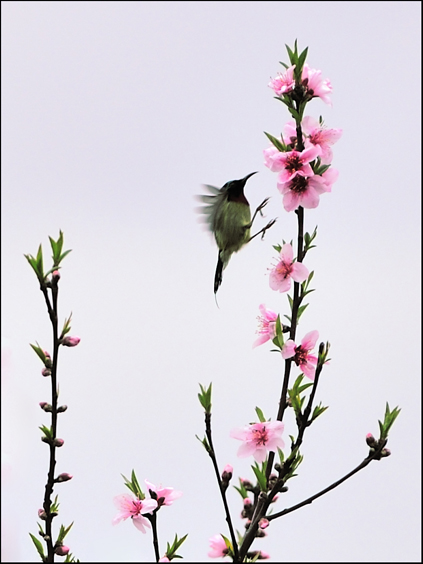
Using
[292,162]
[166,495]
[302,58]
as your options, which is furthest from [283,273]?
[166,495]

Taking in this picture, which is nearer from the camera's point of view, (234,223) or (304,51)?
(304,51)

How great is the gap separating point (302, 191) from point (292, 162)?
5.2 inches

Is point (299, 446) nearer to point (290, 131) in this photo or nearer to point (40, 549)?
point (40, 549)

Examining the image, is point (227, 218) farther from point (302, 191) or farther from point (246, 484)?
point (246, 484)

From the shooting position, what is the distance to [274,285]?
9.17 feet

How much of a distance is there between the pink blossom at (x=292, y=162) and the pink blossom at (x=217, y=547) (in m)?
1.60

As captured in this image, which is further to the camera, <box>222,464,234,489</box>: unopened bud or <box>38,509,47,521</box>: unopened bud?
<box>222,464,234,489</box>: unopened bud

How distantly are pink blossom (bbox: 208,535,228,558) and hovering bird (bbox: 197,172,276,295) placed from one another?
65.6 inches

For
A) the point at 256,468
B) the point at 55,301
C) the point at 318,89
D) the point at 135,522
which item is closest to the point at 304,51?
the point at 318,89

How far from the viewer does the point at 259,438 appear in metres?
2.64

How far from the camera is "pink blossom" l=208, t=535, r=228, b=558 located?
2.89 meters

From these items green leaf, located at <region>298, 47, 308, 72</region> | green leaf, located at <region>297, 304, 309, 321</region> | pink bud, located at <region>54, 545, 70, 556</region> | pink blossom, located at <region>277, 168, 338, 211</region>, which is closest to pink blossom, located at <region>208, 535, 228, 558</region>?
pink bud, located at <region>54, 545, 70, 556</region>

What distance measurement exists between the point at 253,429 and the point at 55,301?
3.23 feet

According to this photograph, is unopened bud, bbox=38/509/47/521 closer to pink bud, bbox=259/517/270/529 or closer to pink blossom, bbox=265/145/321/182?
pink bud, bbox=259/517/270/529
